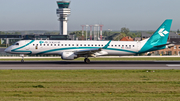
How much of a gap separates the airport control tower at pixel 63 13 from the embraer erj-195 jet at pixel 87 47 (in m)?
144

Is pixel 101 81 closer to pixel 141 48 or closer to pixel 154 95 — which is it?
pixel 154 95

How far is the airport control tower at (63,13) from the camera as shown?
184 meters

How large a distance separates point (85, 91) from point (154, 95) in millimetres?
4577

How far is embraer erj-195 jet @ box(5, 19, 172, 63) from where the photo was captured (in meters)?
39.3

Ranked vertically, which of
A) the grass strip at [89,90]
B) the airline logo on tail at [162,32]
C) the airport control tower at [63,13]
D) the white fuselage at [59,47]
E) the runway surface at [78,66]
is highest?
the airport control tower at [63,13]

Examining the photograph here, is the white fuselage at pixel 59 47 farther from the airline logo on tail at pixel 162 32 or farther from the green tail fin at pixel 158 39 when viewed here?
the airline logo on tail at pixel 162 32

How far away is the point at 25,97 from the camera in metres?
14.8

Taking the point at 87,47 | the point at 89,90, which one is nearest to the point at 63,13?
the point at 87,47

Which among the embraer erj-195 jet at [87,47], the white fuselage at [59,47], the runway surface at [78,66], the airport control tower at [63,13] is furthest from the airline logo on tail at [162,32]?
the airport control tower at [63,13]

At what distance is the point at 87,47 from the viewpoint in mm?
40312

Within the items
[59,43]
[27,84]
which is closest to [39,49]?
[59,43]

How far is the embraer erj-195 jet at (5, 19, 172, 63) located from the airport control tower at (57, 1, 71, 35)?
144 metres

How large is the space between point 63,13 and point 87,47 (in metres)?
149

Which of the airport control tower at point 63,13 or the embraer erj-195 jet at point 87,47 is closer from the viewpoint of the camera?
the embraer erj-195 jet at point 87,47
